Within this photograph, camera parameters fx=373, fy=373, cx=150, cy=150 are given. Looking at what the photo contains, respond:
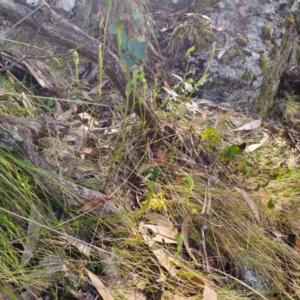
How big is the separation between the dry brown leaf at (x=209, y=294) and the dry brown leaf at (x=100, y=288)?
0.33m

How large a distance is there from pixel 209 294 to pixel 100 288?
386 millimetres

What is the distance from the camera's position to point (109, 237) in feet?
4.61

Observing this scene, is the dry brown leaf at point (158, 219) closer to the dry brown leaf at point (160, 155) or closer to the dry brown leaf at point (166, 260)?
the dry brown leaf at point (166, 260)

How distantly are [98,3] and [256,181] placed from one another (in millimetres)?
1438

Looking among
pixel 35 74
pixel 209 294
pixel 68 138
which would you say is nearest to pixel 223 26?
pixel 35 74

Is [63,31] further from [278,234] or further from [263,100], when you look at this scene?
[263,100]

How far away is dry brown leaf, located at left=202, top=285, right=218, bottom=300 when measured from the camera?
1309 mm

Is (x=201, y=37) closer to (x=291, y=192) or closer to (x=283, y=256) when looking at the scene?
(x=291, y=192)

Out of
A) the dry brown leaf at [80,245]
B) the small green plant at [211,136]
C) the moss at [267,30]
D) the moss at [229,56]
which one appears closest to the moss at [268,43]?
the moss at [267,30]

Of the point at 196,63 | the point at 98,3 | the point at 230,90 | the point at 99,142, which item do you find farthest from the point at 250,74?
the point at 99,142

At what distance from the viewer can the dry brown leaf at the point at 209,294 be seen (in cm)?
131

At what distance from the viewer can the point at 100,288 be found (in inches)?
48.6

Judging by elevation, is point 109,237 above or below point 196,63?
below

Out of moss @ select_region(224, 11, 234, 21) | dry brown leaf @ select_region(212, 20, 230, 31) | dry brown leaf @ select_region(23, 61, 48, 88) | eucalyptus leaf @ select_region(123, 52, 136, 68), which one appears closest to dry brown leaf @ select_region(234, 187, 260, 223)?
eucalyptus leaf @ select_region(123, 52, 136, 68)
